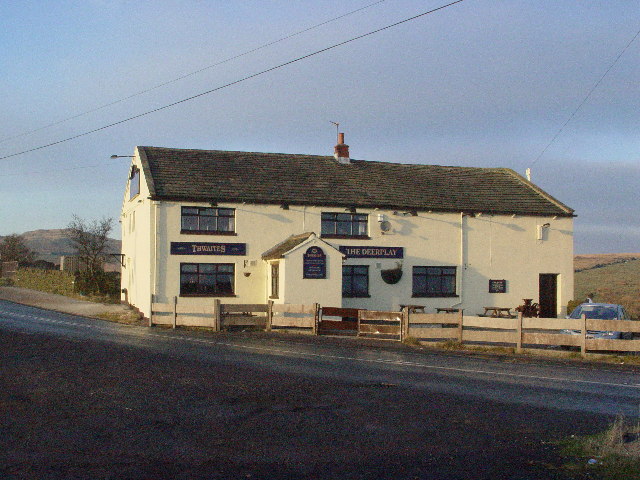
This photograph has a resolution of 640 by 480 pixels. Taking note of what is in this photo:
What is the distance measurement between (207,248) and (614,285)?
149ft

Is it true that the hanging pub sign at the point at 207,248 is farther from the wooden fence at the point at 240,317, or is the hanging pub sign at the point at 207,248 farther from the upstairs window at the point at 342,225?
the upstairs window at the point at 342,225

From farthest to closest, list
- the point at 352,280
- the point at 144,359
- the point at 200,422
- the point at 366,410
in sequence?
the point at 352,280 → the point at 144,359 → the point at 366,410 → the point at 200,422

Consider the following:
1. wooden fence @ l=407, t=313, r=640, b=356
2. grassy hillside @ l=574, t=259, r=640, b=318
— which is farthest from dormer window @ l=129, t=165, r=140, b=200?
grassy hillside @ l=574, t=259, r=640, b=318

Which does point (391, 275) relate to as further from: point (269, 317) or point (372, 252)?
point (269, 317)

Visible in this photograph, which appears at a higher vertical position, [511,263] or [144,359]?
[511,263]

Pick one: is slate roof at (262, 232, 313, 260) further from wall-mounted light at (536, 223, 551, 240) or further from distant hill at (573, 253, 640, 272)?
distant hill at (573, 253, 640, 272)

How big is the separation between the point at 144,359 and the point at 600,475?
11.5 meters

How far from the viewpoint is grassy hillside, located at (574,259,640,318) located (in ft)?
153

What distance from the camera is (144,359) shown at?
54.3 feet

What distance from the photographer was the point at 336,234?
33.0 meters

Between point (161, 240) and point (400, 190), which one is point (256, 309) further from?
point (400, 190)

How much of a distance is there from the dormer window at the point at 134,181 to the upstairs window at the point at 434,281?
13700 millimetres

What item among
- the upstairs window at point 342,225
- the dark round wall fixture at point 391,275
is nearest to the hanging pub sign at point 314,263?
the upstairs window at point 342,225

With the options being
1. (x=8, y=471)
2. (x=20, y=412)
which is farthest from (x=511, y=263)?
(x=8, y=471)
